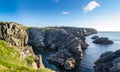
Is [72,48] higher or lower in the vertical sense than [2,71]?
lower

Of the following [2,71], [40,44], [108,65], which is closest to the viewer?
[2,71]

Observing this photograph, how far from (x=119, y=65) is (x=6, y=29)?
60.5 metres

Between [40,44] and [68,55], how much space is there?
80583mm

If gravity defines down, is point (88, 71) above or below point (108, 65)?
below

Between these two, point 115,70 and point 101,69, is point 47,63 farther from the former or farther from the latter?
point 115,70

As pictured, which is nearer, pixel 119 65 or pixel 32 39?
pixel 119 65

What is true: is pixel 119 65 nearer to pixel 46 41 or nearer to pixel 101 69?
pixel 101 69

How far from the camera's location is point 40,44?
7087 inches

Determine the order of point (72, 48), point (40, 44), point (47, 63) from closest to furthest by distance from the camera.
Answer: point (47, 63)
point (72, 48)
point (40, 44)

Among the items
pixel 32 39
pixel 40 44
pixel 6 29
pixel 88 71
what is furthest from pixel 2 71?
pixel 32 39

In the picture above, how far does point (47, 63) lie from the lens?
→ 102500 millimetres

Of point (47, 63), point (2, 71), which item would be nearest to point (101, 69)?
point (47, 63)

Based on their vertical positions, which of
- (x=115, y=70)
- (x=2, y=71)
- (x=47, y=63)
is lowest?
(x=47, y=63)

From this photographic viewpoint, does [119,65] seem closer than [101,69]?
Yes
